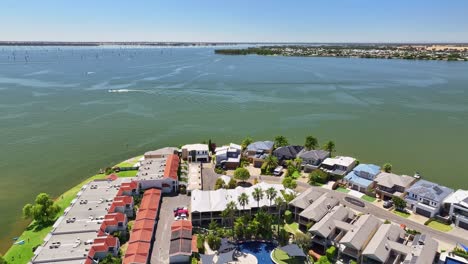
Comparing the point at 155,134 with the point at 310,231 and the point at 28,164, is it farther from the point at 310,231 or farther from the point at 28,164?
the point at 310,231

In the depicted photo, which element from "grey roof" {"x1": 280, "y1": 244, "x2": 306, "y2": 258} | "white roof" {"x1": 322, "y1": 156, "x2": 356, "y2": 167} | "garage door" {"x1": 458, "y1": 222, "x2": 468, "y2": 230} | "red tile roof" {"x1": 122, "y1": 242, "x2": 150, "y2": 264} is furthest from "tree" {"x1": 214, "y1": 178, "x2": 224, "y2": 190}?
"garage door" {"x1": 458, "y1": 222, "x2": 468, "y2": 230}

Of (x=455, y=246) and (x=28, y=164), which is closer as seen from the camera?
(x=455, y=246)

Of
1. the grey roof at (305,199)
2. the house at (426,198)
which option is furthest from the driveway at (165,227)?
the house at (426,198)

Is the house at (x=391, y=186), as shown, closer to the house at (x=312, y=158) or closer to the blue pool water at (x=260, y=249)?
the house at (x=312, y=158)

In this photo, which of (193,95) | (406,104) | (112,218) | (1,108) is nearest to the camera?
(112,218)

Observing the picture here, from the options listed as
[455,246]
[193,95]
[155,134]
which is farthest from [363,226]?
[193,95]

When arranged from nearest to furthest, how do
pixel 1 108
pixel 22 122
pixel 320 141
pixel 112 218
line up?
pixel 112 218 < pixel 320 141 < pixel 22 122 < pixel 1 108

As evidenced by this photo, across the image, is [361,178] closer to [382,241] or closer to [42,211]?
[382,241]

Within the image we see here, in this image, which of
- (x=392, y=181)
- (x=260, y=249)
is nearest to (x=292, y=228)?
(x=260, y=249)
